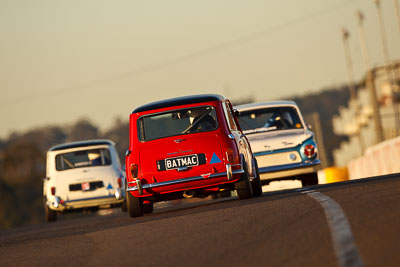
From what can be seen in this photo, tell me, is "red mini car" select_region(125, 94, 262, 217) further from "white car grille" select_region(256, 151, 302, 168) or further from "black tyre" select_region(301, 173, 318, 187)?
"black tyre" select_region(301, 173, 318, 187)

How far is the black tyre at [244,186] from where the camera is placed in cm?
1425

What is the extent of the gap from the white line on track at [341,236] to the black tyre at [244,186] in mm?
2651

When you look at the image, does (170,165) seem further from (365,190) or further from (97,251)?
(97,251)

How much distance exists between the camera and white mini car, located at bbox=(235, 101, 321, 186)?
61.9ft

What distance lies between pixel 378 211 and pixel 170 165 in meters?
5.06

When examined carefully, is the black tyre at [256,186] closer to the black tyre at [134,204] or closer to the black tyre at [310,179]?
the black tyre at [134,204]

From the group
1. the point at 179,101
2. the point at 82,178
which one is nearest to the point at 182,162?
the point at 179,101

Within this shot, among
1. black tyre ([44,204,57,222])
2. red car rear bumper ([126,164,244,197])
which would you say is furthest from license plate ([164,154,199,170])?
black tyre ([44,204,57,222])

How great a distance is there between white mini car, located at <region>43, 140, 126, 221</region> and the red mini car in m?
7.29

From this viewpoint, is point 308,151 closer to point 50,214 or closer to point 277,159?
point 277,159

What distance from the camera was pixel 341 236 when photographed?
807 cm

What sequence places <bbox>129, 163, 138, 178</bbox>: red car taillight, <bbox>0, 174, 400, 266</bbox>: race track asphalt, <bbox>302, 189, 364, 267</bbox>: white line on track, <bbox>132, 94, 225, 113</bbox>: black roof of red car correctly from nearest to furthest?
1. <bbox>302, 189, 364, 267</bbox>: white line on track
2. <bbox>0, 174, 400, 266</bbox>: race track asphalt
3. <bbox>129, 163, 138, 178</bbox>: red car taillight
4. <bbox>132, 94, 225, 113</bbox>: black roof of red car

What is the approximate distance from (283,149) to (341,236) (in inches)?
427

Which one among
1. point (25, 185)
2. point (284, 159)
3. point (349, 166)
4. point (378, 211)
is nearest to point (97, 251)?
point (378, 211)
